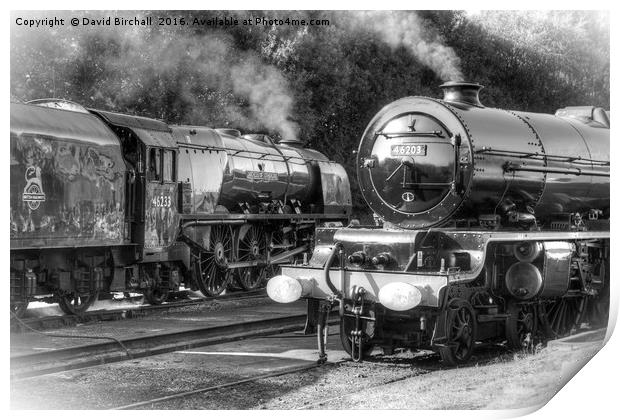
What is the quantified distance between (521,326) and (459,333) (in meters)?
1.34

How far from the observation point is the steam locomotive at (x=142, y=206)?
10789 mm

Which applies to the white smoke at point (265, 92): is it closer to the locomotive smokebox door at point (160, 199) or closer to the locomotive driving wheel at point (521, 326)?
the locomotive smokebox door at point (160, 199)

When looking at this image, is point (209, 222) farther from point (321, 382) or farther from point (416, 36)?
point (321, 382)

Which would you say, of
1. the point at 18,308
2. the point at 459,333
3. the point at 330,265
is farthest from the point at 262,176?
the point at 459,333

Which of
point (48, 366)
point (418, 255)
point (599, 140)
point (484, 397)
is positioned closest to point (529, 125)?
point (599, 140)

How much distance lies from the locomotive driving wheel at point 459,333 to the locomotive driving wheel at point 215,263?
6808 mm

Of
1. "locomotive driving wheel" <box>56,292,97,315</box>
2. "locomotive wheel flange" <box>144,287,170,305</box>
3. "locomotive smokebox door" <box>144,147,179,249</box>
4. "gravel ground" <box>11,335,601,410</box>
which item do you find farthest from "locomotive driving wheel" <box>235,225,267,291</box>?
"gravel ground" <box>11,335,601,410</box>

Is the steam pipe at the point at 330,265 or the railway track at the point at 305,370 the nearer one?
the railway track at the point at 305,370

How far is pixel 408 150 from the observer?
952 cm

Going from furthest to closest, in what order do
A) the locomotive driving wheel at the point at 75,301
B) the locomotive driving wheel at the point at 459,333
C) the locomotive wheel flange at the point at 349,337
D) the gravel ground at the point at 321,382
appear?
1. the locomotive driving wheel at the point at 75,301
2. the locomotive wheel flange at the point at 349,337
3. the locomotive driving wheel at the point at 459,333
4. the gravel ground at the point at 321,382

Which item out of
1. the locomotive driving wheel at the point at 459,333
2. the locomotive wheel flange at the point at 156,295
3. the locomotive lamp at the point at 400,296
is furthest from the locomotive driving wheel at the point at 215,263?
the locomotive lamp at the point at 400,296

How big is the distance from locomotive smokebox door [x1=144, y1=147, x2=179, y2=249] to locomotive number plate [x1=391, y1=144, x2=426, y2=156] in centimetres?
477

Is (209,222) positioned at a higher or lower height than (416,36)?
lower

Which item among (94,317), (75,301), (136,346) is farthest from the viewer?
(75,301)
